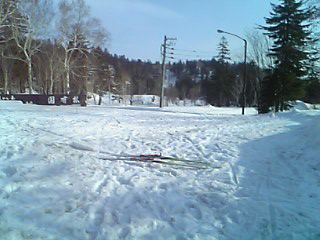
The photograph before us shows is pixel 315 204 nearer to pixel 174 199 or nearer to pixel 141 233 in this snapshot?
pixel 174 199

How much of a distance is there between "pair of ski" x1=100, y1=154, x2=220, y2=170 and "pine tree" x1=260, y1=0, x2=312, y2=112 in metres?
27.1

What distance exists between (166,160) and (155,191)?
7.39ft

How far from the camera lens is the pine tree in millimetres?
31578

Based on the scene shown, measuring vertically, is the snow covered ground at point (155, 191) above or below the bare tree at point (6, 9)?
below

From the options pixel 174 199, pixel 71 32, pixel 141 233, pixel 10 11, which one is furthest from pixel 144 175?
pixel 71 32

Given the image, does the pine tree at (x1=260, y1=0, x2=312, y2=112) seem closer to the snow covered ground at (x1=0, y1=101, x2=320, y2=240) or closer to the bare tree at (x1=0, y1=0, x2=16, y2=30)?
the snow covered ground at (x1=0, y1=101, x2=320, y2=240)

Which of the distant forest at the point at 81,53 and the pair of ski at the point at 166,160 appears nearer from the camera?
the pair of ski at the point at 166,160

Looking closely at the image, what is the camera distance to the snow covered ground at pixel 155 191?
446cm

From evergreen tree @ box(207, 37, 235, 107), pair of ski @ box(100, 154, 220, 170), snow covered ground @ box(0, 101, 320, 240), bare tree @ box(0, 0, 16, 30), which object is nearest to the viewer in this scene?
snow covered ground @ box(0, 101, 320, 240)

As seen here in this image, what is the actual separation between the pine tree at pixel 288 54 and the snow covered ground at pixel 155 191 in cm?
2369

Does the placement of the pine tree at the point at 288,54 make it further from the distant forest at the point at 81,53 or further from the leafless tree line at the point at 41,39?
the leafless tree line at the point at 41,39

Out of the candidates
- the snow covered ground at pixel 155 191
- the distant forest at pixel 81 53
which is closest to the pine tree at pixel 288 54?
the distant forest at pixel 81 53

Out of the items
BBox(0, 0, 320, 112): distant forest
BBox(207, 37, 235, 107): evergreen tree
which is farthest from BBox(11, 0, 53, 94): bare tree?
BBox(207, 37, 235, 107): evergreen tree

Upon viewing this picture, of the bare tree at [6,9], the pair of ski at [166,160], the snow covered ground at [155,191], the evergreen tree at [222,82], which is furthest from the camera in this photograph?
the evergreen tree at [222,82]
